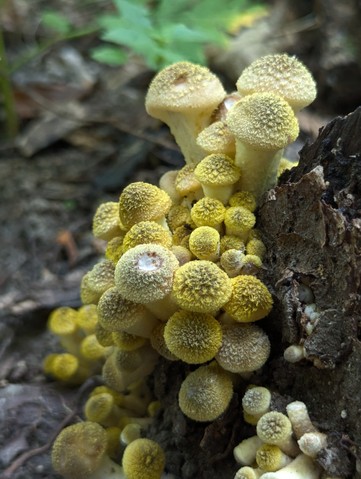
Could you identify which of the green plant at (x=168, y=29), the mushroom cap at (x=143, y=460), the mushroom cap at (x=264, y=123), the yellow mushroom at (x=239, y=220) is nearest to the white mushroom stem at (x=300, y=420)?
the mushroom cap at (x=143, y=460)

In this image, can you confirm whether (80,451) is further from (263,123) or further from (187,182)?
(263,123)


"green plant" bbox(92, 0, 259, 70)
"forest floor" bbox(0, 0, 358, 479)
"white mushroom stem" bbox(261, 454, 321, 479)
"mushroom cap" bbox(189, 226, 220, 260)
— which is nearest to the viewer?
"white mushroom stem" bbox(261, 454, 321, 479)


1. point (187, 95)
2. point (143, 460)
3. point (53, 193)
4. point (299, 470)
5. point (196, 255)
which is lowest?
point (53, 193)

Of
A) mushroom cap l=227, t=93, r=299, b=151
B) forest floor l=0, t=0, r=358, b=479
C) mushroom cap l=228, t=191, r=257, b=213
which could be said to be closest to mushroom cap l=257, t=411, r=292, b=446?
mushroom cap l=228, t=191, r=257, b=213

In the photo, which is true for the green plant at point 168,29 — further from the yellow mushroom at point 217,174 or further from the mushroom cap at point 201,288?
the mushroom cap at point 201,288

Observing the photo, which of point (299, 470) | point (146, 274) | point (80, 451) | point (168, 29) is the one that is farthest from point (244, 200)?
point (168, 29)

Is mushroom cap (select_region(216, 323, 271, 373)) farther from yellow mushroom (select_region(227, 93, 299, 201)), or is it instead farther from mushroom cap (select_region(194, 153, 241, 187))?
yellow mushroom (select_region(227, 93, 299, 201))
